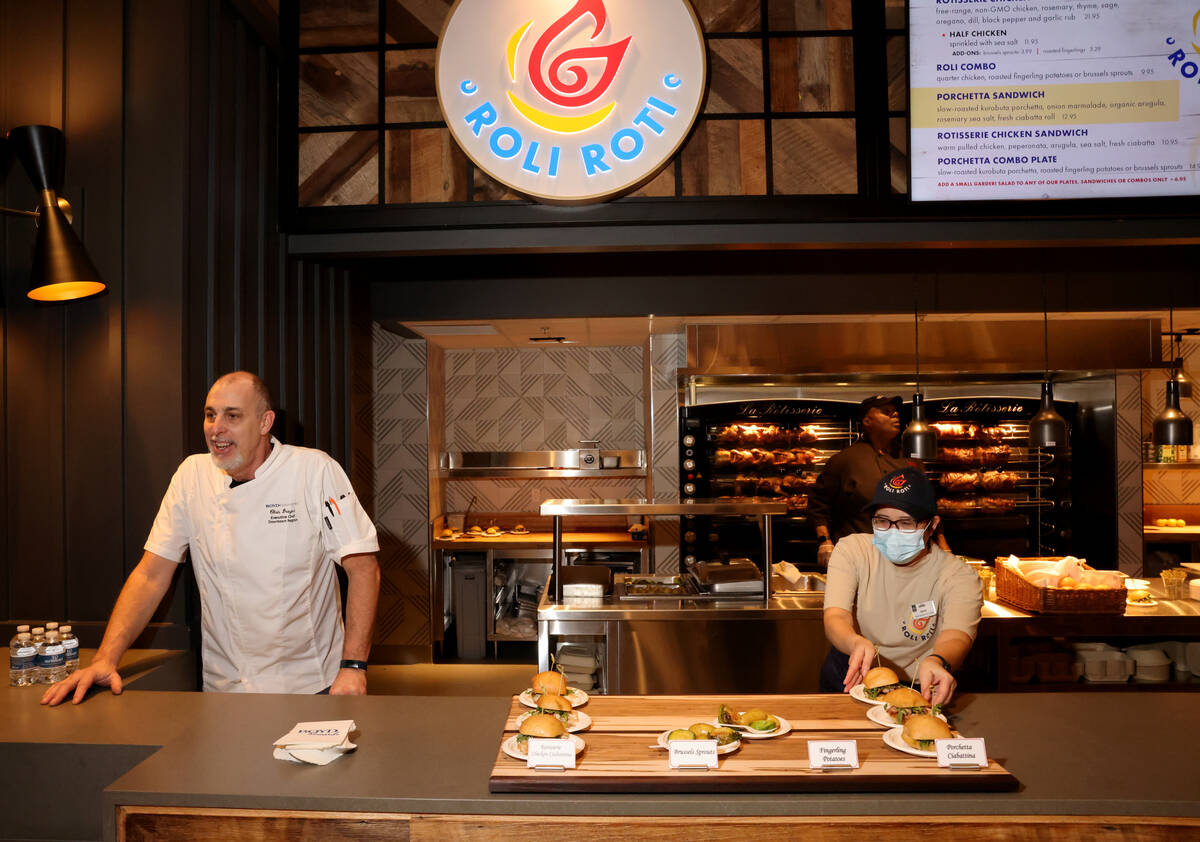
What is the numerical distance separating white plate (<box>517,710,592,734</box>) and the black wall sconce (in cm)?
192

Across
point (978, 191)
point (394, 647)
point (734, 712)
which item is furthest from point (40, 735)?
point (394, 647)

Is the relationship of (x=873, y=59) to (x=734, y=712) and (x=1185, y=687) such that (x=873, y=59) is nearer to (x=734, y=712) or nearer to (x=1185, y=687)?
(x=734, y=712)

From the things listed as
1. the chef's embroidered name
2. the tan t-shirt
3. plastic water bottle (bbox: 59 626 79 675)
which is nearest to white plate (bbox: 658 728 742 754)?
the tan t-shirt

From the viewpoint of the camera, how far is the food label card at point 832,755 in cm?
158

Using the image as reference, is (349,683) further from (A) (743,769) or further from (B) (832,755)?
(B) (832,755)

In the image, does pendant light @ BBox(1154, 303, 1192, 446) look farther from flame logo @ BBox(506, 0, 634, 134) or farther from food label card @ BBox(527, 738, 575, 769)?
food label card @ BBox(527, 738, 575, 769)

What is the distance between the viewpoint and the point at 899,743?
67.3 inches

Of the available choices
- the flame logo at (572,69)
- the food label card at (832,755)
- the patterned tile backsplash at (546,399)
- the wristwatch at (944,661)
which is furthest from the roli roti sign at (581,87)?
the patterned tile backsplash at (546,399)

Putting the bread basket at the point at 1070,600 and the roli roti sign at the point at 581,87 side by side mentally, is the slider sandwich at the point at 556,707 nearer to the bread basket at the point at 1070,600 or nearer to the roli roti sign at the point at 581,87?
the roli roti sign at the point at 581,87

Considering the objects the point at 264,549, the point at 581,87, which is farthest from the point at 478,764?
the point at 581,87

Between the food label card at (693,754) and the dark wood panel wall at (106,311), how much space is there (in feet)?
6.68

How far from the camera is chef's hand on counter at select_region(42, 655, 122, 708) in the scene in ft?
7.08

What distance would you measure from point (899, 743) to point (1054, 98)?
2664 millimetres

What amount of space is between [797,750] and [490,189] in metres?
2.47
